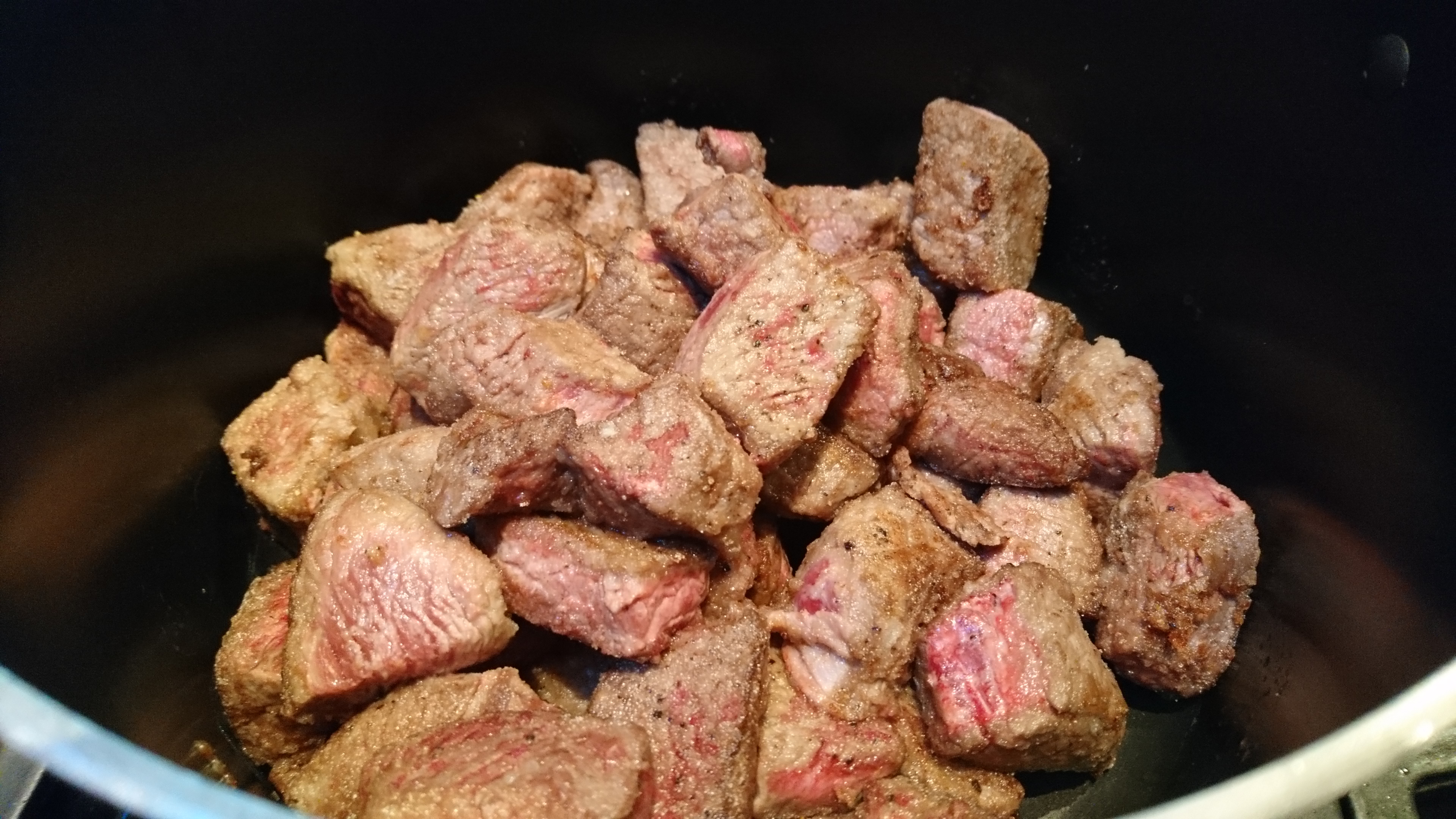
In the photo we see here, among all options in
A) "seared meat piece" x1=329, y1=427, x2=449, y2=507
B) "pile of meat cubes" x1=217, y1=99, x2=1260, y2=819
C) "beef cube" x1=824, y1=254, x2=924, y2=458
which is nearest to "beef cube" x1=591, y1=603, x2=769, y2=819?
"pile of meat cubes" x1=217, y1=99, x2=1260, y2=819

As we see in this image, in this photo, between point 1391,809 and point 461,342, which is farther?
point 461,342

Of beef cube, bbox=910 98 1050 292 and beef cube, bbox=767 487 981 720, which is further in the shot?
beef cube, bbox=910 98 1050 292

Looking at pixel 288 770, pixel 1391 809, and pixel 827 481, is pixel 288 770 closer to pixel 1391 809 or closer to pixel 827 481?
pixel 827 481

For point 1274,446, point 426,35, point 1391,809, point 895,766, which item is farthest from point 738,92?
point 1391,809

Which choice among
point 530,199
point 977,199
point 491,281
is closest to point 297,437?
point 491,281

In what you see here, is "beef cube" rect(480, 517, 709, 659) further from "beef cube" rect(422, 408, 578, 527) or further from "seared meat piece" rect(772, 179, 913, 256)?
"seared meat piece" rect(772, 179, 913, 256)

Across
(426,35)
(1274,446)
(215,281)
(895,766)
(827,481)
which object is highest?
(1274,446)
